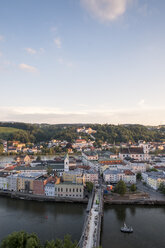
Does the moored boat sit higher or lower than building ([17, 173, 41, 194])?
lower

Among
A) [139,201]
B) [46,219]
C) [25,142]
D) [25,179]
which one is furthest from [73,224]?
[25,142]

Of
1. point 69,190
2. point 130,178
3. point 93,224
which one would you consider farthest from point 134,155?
point 93,224

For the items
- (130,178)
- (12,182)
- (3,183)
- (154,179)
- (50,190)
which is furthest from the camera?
(130,178)

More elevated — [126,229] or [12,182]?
[12,182]

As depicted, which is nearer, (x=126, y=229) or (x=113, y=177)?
(x=126, y=229)

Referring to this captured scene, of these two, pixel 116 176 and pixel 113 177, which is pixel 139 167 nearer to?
pixel 116 176

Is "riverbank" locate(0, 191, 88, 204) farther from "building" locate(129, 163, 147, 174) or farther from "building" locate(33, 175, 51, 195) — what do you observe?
"building" locate(129, 163, 147, 174)

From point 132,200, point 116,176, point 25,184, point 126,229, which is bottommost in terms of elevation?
point 126,229

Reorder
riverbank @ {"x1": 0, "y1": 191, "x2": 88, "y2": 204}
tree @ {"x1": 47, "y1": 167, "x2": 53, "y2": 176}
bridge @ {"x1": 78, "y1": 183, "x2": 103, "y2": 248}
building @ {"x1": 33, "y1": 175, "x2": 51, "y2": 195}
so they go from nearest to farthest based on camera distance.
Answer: bridge @ {"x1": 78, "y1": 183, "x2": 103, "y2": 248} < riverbank @ {"x1": 0, "y1": 191, "x2": 88, "y2": 204} < building @ {"x1": 33, "y1": 175, "x2": 51, "y2": 195} < tree @ {"x1": 47, "y1": 167, "x2": 53, "y2": 176}

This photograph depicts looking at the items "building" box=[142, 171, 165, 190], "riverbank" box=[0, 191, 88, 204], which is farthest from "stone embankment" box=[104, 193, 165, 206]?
A: "building" box=[142, 171, 165, 190]
